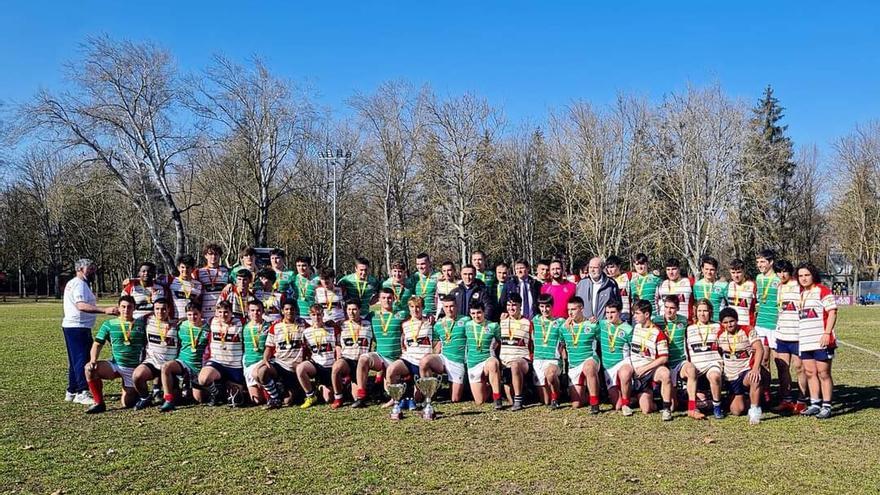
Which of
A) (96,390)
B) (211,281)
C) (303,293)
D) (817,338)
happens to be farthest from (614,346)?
(96,390)

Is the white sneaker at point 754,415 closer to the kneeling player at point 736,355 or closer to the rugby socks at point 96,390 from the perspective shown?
the kneeling player at point 736,355

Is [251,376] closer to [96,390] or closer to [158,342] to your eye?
[158,342]

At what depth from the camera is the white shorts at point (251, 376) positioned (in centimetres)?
802

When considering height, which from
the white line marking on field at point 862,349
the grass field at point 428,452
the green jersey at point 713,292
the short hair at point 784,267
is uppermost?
the short hair at point 784,267

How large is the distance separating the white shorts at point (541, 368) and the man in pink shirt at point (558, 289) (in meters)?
0.75

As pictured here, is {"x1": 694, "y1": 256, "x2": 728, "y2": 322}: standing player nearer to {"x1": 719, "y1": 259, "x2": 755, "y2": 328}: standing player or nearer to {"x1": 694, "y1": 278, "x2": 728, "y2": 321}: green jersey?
{"x1": 694, "y1": 278, "x2": 728, "y2": 321}: green jersey

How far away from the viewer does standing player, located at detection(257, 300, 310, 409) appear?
26.3 feet

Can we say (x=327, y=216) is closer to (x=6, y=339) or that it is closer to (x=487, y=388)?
(x=6, y=339)

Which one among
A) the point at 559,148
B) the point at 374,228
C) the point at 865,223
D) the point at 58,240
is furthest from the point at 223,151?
the point at 865,223

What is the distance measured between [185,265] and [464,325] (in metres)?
3.62

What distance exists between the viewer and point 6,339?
1661cm

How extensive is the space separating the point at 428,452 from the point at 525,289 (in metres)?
3.62

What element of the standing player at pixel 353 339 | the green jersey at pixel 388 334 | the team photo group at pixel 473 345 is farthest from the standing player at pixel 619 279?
the standing player at pixel 353 339

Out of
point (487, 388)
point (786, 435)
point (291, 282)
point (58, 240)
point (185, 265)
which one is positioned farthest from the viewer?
point (58, 240)
